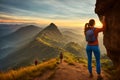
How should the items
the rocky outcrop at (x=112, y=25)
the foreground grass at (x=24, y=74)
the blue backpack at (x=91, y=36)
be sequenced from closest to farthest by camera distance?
1. the blue backpack at (x=91, y=36)
2. the rocky outcrop at (x=112, y=25)
3. the foreground grass at (x=24, y=74)

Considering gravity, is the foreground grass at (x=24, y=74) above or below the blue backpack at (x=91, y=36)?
below

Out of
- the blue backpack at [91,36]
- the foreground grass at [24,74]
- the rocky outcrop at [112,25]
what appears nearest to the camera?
the blue backpack at [91,36]

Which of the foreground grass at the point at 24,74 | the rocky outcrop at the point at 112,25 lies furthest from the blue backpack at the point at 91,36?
the foreground grass at the point at 24,74

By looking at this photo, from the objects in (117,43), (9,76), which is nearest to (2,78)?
(9,76)

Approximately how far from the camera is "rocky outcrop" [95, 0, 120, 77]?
11.5 metres

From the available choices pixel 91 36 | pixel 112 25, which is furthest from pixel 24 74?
pixel 112 25

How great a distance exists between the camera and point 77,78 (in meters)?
11.5

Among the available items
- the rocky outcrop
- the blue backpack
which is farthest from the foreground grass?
the rocky outcrop

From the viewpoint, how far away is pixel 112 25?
11906 millimetres

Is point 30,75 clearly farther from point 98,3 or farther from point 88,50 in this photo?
point 98,3

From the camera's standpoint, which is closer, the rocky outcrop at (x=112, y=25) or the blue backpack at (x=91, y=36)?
the blue backpack at (x=91, y=36)

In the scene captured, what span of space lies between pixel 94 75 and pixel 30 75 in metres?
4.15

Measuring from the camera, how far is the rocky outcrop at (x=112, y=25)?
11.5 m

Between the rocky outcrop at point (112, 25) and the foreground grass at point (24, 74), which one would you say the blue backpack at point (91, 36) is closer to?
the rocky outcrop at point (112, 25)
